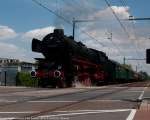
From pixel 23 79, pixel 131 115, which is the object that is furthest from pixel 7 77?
pixel 131 115

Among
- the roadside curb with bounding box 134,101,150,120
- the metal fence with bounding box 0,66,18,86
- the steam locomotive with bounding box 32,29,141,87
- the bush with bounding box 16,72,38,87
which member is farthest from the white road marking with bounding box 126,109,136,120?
the bush with bounding box 16,72,38,87

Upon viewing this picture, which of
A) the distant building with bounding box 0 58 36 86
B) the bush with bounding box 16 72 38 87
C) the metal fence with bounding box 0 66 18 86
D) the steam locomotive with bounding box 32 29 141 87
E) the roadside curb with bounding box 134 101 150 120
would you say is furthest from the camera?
the distant building with bounding box 0 58 36 86

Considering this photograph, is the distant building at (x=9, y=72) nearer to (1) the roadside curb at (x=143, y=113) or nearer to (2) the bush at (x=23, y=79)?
(2) the bush at (x=23, y=79)

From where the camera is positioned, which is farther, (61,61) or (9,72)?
(9,72)

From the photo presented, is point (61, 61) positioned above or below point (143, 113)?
above

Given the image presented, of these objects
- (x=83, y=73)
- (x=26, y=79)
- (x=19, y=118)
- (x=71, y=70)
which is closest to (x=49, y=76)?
(x=71, y=70)

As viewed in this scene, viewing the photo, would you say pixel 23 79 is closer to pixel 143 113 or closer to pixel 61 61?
pixel 61 61

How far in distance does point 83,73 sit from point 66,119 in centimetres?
3009

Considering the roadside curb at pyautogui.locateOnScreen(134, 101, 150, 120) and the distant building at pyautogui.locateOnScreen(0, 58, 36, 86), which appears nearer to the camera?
the roadside curb at pyautogui.locateOnScreen(134, 101, 150, 120)

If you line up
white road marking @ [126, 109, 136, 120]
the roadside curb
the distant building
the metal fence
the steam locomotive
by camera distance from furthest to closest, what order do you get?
the distant building → the metal fence → the steam locomotive → the roadside curb → white road marking @ [126, 109, 136, 120]

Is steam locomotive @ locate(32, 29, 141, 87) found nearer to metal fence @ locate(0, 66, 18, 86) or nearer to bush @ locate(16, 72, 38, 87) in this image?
bush @ locate(16, 72, 38, 87)

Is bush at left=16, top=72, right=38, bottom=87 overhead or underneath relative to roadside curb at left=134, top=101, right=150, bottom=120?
overhead

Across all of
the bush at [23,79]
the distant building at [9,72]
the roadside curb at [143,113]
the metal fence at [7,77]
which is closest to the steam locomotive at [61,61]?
the bush at [23,79]

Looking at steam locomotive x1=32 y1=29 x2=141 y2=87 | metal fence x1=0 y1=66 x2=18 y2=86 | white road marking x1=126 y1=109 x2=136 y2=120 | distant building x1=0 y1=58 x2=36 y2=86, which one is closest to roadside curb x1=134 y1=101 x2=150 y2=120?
white road marking x1=126 y1=109 x2=136 y2=120
